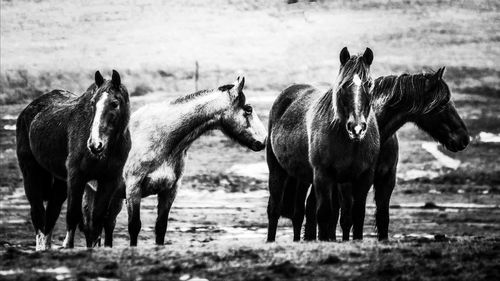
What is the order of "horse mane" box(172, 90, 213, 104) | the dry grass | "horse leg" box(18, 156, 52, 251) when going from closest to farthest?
"horse leg" box(18, 156, 52, 251), "horse mane" box(172, 90, 213, 104), the dry grass

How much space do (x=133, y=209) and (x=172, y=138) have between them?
3.30 ft

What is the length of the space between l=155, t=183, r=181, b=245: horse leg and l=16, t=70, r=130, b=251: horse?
769 millimetres

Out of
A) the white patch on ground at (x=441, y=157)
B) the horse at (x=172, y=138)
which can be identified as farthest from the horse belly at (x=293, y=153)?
the white patch on ground at (x=441, y=157)

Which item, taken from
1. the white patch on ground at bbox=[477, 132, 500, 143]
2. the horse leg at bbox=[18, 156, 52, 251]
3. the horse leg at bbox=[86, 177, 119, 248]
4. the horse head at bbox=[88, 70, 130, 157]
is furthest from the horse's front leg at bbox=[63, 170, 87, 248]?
the white patch on ground at bbox=[477, 132, 500, 143]

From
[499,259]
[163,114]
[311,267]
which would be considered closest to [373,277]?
[311,267]

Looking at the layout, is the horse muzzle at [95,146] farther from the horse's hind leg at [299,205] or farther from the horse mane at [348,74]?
the horse's hind leg at [299,205]

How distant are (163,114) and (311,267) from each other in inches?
182

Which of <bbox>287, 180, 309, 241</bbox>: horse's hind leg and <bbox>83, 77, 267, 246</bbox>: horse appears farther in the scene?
<bbox>287, 180, 309, 241</bbox>: horse's hind leg

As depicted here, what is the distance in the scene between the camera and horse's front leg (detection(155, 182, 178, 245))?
1377 centimetres

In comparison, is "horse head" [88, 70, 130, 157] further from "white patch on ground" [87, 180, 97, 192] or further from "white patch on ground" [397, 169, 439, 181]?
"white patch on ground" [397, 169, 439, 181]

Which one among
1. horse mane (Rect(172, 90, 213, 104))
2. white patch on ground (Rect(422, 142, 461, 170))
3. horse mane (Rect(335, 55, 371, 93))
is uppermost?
horse mane (Rect(335, 55, 371, 93))

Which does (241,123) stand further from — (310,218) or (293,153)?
(310,218)

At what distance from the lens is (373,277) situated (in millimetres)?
9859

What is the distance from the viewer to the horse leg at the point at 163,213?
1377 centimetres
